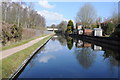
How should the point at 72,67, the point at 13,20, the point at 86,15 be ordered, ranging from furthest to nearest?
the point at 86,15 → the point at 13,20 → the point at 72,67

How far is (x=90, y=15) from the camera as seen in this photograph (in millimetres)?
57812

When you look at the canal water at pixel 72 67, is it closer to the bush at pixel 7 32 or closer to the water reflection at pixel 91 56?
the water reflection at pixel 91 56

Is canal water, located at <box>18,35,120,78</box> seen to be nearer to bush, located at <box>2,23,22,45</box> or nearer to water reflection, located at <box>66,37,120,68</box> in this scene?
water reflection, located at <box>66,37,120,68</box>

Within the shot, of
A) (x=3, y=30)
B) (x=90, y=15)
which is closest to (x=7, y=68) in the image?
(x=3, y=30)

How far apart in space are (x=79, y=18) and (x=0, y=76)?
5527cm

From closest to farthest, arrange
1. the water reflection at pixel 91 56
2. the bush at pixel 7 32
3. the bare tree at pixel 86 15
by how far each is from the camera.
A: the water reflection at pixel 91 56, the bush at pixel 7 32, the bare tree at pixel 86 15

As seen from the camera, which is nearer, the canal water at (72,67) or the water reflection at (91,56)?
the canal water at (72,67)

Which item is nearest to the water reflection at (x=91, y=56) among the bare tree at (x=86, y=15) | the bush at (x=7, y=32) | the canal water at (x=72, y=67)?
the canal water at (x=72, y=67)

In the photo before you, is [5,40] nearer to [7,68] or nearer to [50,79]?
[7,68]

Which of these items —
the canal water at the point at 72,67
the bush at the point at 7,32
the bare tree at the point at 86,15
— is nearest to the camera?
the canal water at the point at 72,67

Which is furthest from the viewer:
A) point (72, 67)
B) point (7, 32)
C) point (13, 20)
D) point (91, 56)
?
point (13, 20)

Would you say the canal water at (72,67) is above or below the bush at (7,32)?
below

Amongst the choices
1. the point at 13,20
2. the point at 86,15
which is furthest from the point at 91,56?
the point at 86,15

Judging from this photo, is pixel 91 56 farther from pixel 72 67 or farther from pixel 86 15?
pixel 86 15
